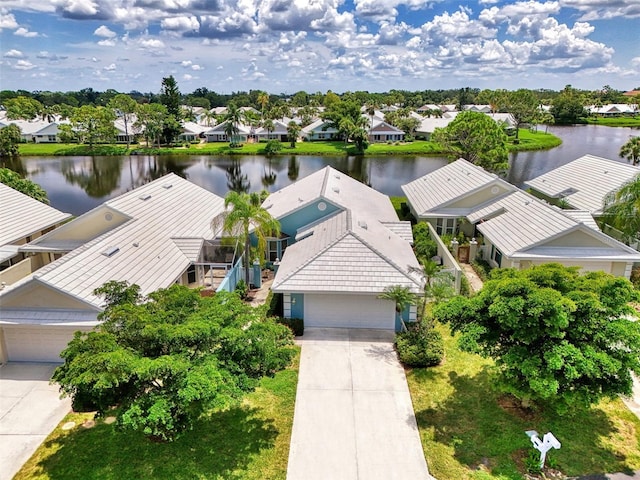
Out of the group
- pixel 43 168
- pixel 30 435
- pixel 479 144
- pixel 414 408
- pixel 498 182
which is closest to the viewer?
pixel 30 435

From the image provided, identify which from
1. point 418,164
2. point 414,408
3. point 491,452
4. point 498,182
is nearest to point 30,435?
point 414,408

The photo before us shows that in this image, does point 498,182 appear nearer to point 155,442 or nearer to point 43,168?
point 155,442

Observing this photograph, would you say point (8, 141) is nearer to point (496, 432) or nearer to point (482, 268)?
point (482, 268)

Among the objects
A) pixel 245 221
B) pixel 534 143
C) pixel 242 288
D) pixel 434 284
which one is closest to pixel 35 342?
pixel 242 288

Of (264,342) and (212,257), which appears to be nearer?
(264,342)

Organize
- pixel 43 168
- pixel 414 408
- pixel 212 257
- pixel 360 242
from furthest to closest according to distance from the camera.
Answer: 1. pixel 43 168
2. pixel 212 257
3. pixel 360 242
4. pixel 414 408

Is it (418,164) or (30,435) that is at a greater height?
(418,164)

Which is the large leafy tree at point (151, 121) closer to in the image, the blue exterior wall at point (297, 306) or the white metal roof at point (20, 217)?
the white metal roof at point (20, 217)
